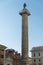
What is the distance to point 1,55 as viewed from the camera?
54.6 metres

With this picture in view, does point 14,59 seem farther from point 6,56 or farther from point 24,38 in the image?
point 24,38

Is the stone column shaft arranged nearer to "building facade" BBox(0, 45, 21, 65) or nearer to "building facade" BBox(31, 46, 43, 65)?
"building facade" BBox(0, 45, 21, 65)

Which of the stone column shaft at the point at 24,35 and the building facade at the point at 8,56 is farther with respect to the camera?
the building facade at the point at 8,56

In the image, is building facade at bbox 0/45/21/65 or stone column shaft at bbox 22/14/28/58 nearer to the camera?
stone column shaft at bbox 22/14/28/58

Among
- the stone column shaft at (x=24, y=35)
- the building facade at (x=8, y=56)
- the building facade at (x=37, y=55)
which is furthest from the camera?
the building facade at (x=37, y=55)

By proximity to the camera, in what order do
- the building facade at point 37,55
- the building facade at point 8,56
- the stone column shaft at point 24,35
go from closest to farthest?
the stone column shaft at point 24,35, the building facade at point 8,56, the building facade at point 37,55

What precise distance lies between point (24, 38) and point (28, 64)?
22.7 ft

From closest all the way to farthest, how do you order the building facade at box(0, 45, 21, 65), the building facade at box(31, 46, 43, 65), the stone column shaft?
the stone column shaft
the building facade at box(0, 45, 21, 65)
the building facade at box(31, 46, 43, 65)

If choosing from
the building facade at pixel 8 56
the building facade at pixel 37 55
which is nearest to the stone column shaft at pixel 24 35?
the building facade at pixel 8 56

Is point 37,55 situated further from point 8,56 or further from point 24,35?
point 24,35

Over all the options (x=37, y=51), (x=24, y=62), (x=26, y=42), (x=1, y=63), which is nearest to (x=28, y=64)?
(x=24, y=62)

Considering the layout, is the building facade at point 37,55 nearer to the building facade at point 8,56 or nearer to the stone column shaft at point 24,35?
the building facade at point 8,56

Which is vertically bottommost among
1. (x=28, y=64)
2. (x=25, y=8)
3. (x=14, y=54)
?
(x=28, y=64)

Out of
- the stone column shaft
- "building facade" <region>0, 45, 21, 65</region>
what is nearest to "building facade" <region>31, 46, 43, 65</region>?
"building facade" <region>0, 45, 21, 65</region>
